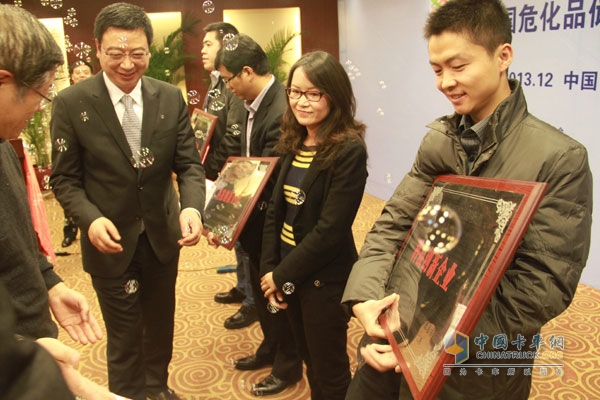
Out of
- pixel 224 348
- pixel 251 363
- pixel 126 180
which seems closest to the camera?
pixel 126 180

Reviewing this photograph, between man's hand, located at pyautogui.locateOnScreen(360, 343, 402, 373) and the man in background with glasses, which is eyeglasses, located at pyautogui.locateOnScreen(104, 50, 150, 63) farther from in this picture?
man's hand, located at pyautogui.locateOnScreen(360, 343, 402, 373)

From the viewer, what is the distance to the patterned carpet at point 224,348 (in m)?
2.36

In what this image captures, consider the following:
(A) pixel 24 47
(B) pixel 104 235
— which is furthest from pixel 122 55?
(A) pixel 24 47

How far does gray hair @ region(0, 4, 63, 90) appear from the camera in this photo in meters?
1.07

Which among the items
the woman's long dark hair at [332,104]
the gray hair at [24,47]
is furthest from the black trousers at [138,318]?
the gray hair at [24,47]

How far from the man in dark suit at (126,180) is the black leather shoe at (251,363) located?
583 mm

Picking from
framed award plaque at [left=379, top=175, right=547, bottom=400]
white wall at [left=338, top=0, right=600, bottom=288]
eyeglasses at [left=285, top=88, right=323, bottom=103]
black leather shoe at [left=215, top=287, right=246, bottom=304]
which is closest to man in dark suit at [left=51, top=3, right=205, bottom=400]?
eyeglasses at [left=285, top=88, right=323, bottom=103]

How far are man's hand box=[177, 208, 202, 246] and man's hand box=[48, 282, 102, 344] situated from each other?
0.54 m

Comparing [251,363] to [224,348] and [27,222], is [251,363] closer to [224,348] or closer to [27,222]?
[224,348]

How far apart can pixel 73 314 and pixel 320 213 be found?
0.92 metres

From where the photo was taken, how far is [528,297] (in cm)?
98

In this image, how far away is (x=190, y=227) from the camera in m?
2.00

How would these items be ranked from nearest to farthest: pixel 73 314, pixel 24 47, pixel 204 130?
pixel 24 47, pixel 73 314, pixel 204 130

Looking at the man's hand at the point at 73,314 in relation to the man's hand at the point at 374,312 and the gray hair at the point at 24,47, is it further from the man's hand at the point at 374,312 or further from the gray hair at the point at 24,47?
the man's hand at the point at 374,312
